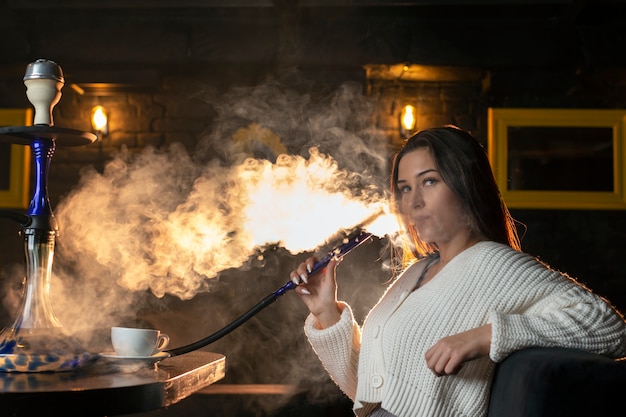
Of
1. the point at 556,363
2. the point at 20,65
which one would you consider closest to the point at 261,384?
the point at 20,65

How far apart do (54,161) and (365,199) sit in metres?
3.03

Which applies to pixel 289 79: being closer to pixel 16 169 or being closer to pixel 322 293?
pixel 16 169

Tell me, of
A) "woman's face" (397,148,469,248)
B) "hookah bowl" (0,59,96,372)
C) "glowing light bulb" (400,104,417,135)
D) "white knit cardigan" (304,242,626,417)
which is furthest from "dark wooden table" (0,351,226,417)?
"glowing light bulb" (400,104,417,135)

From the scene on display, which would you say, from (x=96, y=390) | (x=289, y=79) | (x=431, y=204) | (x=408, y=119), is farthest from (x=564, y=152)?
(x=96, y=390)

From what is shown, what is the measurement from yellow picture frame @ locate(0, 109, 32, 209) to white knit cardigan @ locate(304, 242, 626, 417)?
3.69 m

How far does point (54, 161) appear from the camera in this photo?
192 inches

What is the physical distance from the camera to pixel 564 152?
467 cm

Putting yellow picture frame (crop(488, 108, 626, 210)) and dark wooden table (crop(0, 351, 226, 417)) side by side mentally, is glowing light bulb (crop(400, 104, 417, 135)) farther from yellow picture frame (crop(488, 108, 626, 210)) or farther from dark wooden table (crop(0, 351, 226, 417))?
dark wooden table (crop(0, 351, 226, 417))

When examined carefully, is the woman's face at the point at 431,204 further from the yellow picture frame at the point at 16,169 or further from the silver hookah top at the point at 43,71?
the yellow picture frame at the point at 16,169

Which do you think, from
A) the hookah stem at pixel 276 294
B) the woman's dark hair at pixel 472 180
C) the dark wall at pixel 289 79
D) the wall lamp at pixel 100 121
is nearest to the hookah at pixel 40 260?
the hookah stem at pixel 276 294

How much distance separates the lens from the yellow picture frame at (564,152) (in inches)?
A: 183

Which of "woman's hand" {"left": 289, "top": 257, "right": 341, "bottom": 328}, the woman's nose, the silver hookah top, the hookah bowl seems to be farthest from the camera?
"woman's hand" {"left": 289, "top": 257, "right": 341, "bottom": 328}

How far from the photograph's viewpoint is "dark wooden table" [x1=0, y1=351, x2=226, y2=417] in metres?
1.24

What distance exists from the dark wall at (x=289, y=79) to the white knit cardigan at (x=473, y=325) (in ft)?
8.90
